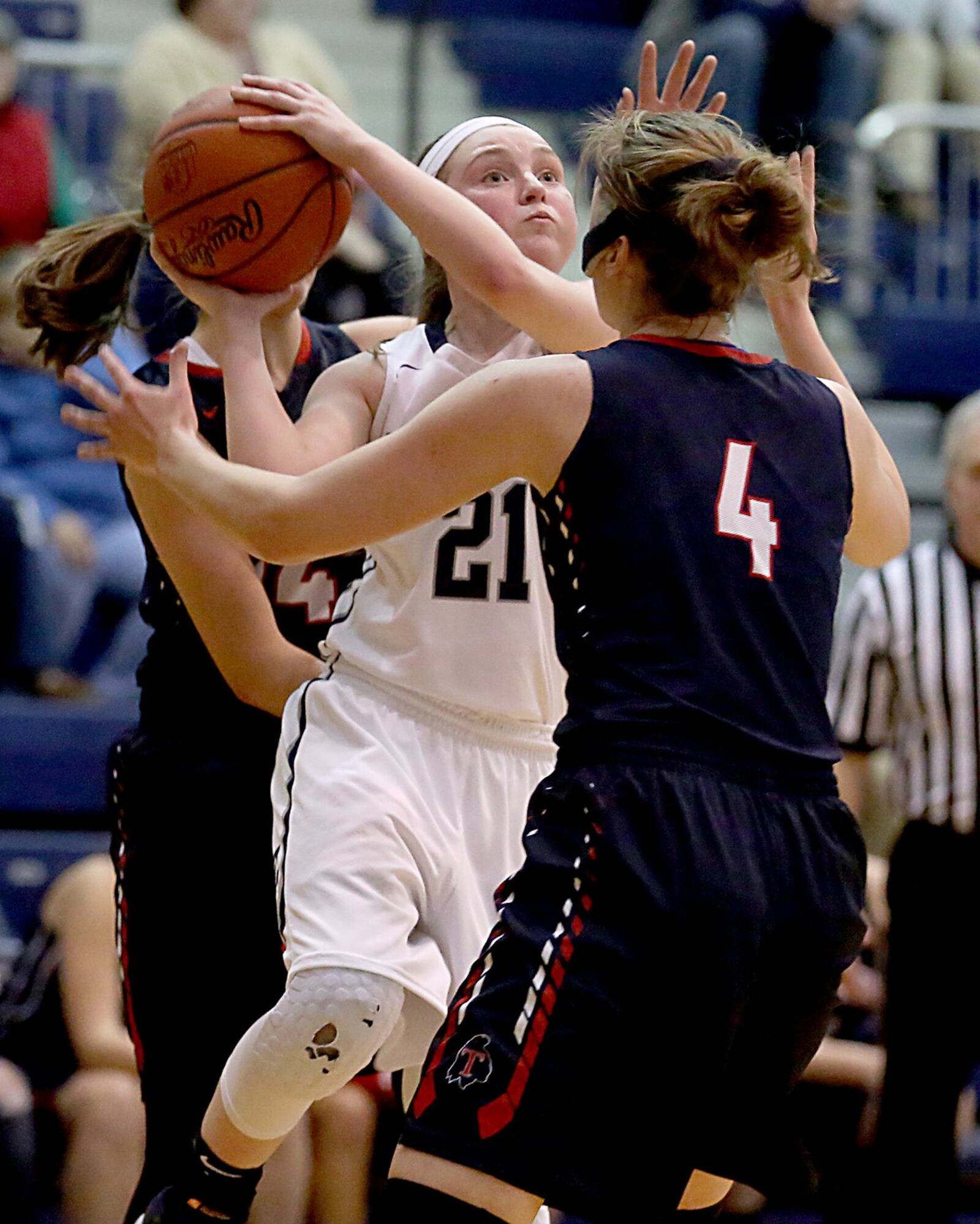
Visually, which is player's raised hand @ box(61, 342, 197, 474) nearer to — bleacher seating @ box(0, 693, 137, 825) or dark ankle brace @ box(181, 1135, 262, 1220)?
dark ankle brace @ box(181, 1135, 262, 1220)

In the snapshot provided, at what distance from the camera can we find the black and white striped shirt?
552 centimetres

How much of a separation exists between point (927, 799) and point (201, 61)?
4.38 metres

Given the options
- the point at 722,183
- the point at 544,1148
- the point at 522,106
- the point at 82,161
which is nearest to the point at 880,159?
the point at 522,106

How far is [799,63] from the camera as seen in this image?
905cm

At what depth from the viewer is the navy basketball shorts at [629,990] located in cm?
255

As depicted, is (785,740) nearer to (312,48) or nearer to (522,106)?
(312,48)

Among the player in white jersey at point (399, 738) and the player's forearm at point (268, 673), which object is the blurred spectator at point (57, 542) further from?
the player in white jersey at point (399, 738)

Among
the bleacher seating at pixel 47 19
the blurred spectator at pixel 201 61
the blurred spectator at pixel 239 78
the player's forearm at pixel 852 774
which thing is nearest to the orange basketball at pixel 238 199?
the player's forearm at pixel 852 774

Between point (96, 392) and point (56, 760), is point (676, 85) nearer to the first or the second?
point (96, 392)

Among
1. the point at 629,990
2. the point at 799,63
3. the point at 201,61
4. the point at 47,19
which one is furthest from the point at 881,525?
the point at 47,19

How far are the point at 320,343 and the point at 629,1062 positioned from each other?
153 centimetres

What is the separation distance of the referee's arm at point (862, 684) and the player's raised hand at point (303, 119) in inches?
119

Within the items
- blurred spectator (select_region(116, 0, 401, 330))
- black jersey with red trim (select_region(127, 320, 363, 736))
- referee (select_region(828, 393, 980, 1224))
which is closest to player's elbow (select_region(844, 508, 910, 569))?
black jersey with red trim (select_region(127, 320, 363, 736))

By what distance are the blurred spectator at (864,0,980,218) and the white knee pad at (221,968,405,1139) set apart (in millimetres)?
7435
